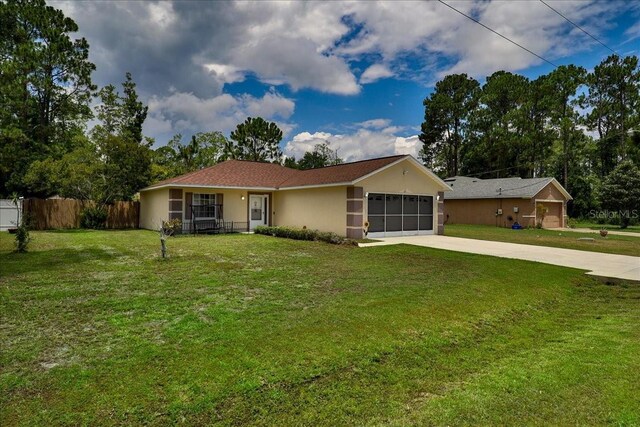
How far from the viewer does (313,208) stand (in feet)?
61.0

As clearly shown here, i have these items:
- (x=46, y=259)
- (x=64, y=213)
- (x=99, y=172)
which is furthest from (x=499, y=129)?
(x=46, y=259)

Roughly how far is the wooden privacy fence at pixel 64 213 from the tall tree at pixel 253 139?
20.5 m

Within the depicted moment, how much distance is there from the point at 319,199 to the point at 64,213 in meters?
15.2

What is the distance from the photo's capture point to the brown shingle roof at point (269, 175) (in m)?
17.4

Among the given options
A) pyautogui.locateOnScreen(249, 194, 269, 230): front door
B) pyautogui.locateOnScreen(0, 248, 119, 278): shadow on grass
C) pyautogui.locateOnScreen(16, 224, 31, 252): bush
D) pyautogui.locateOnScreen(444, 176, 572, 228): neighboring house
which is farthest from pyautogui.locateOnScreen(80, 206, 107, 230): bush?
pyautogui.locateOnScreen(444, 176, 572, 228): neighboring house

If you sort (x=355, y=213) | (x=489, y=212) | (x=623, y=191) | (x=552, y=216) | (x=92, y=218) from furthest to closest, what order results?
(x=489, y=212) → (x=552, y=216) → (x=623, y=191) → (x=92, y=218) → (x=355, y=213)

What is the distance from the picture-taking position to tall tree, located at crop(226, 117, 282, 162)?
41875 millimetres

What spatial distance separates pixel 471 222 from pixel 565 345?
89.2 feet

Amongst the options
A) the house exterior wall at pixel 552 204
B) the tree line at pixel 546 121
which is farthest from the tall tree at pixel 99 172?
the tree line at pixel 546 121

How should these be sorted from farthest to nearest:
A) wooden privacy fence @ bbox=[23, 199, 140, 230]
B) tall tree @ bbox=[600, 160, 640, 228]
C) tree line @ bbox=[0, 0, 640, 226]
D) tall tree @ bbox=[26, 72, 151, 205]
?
tall tree @ bbox=[600, 160, 640, 228] < tree line @ bbox=[0, 0, 640, 226] < tall tree @ bbox=[26, 72, 151, 205] < wooden privacy fence @ bbox=[23, 199, 140, 230]

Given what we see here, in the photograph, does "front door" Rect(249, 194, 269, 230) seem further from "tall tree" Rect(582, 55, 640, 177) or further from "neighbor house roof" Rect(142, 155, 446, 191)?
"tall tree" Rect(582, 55, 640, 177)

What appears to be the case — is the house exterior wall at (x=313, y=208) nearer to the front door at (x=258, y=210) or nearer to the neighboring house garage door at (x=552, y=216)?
the front door at (x=258, y=210)

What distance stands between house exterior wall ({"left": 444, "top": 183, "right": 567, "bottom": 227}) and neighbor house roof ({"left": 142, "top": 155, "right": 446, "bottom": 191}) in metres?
11.5

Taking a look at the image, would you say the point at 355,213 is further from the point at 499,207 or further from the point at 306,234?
the point at 499,207
